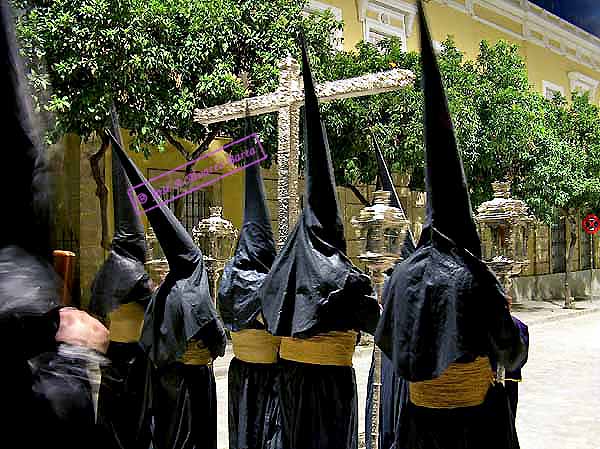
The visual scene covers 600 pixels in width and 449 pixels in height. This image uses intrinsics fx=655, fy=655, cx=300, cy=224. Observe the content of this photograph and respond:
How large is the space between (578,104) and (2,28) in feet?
59.7

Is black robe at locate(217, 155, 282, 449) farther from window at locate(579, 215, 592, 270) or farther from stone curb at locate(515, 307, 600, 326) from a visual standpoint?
window at locate(579, 215, 592, 270)

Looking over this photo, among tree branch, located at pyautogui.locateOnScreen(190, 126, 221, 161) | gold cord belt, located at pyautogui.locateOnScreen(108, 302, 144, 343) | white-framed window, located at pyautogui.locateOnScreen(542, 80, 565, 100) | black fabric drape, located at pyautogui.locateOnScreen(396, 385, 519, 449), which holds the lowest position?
black fabric drape, located at pyautogui.locateOnScreen(396, 385, 519, 449)

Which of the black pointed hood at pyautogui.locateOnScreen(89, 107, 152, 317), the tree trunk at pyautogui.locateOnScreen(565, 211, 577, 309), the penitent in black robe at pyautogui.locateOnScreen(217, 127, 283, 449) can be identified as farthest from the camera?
the tree trunk at pyautogui.locateOnScreen(565, 211, 577, 309)

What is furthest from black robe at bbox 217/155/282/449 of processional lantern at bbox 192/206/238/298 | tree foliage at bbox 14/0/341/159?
tree foliage at bbox 14/0/341/159

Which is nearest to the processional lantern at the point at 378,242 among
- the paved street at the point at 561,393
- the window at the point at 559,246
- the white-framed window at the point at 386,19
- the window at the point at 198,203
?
the paved street at the point at 561,393

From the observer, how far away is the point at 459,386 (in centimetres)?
263

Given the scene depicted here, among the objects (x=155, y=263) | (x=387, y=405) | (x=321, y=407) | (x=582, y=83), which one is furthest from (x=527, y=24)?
(x=321, y=407)

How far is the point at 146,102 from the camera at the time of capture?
799 centimetres

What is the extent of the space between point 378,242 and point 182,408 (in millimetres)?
1542

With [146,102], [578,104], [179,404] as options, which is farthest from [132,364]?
[578,104]

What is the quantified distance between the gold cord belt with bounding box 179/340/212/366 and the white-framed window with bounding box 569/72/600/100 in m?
16.6

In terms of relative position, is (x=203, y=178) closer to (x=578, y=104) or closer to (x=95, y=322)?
(x=95, y=322)

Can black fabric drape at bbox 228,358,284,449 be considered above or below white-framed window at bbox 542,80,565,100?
below

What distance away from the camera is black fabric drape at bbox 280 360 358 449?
3486mm
